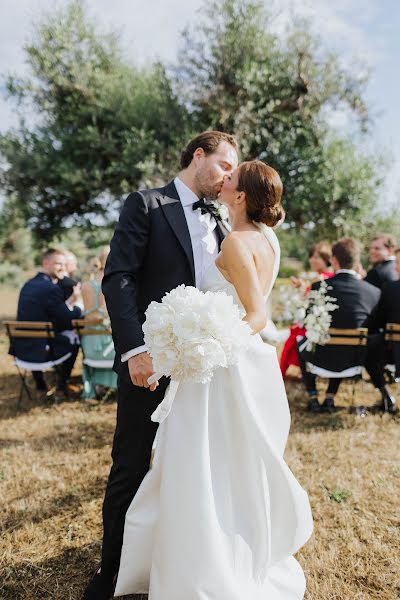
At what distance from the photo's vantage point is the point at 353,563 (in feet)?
9.29

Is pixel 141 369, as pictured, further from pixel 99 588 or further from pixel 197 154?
pixel 197 154

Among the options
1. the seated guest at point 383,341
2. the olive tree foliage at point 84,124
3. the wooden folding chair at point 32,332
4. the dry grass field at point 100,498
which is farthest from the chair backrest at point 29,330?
the olive tree foliage at point 84,124

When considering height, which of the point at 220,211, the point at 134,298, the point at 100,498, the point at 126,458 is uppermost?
the point at 220,211

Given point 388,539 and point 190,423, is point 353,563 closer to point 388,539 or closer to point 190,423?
point 388,539

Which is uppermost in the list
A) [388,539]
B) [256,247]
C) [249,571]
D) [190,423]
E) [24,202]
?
[24,202]

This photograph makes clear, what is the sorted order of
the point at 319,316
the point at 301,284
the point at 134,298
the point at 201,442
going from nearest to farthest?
1. the point at 201,442
2. the point at 134,298
3. the point at 319,316
4. the point at 301,284

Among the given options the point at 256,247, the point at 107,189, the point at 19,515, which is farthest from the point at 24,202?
the point at 256,247

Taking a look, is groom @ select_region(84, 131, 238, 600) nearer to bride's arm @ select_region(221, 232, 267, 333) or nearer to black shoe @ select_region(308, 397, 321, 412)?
bride's arm @ select_region(221, 232, 267, 333)

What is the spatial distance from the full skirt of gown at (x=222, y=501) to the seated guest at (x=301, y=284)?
12.5ft

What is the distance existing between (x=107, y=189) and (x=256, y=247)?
35.3 feet

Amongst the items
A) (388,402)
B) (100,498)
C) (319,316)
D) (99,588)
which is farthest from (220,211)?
(388,402)

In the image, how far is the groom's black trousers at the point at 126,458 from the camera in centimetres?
246

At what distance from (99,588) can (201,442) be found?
107 centimetres

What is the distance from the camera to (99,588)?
8.07 feet
